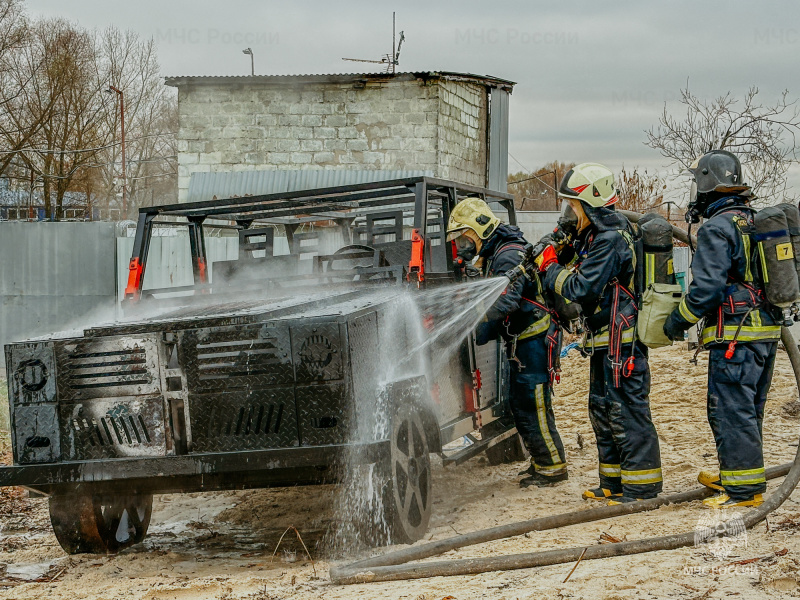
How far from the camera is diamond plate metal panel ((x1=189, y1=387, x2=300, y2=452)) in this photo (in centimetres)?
418

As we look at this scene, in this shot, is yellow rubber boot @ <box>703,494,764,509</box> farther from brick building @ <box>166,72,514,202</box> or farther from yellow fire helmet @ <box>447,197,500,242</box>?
brick building @ <box>166,72,514,202</box>

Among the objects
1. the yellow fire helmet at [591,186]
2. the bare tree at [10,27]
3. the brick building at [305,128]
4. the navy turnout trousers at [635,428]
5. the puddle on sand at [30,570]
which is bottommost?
the puddle on sand at [30,570]

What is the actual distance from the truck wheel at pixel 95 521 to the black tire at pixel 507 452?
3004mm

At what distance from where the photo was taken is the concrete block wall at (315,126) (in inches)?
787

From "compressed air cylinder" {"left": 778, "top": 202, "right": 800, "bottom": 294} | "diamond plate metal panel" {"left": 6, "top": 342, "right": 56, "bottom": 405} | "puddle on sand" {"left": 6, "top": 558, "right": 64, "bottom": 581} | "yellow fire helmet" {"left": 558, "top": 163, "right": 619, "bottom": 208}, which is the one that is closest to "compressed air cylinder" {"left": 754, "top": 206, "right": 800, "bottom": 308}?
"compressed air cylinder" {"left": 778, "top": 202, "right": 800, "bottom": 294}

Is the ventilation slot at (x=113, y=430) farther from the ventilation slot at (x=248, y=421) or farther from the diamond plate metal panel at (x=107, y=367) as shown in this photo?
the ventilation slot at (x=248, y=421)

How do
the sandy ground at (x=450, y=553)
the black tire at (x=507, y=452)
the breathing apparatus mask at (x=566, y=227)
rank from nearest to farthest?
the sandy ground at (x=450, y=553)
the breathing apparatus mask at (x=566, y=227)
the black tire at (x=507, y=452)

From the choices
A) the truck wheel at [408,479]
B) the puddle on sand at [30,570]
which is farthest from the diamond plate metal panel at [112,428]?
the truck wheel at [408,479]

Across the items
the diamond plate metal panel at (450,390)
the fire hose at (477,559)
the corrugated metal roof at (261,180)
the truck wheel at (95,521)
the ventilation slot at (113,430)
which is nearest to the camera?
the fire hose at (477,559)

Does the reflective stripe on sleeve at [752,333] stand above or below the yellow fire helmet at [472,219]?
below

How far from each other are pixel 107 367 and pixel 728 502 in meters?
3.19

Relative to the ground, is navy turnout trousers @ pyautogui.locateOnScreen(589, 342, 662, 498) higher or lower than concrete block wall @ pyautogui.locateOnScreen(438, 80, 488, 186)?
lower

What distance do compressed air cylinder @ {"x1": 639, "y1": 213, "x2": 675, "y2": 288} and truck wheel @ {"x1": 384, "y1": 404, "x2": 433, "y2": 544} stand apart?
5.24ft

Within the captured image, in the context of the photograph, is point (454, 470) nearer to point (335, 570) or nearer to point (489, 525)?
point (489, 525)
